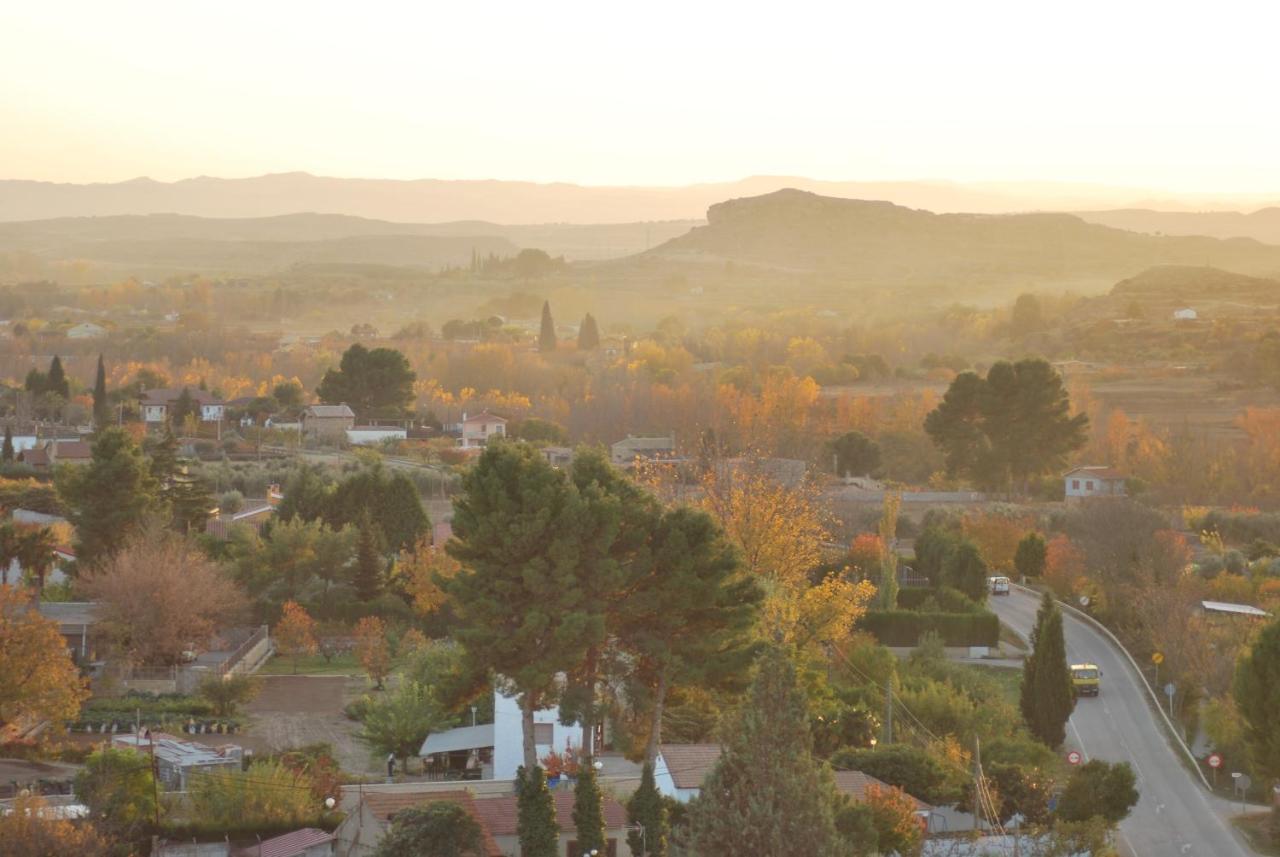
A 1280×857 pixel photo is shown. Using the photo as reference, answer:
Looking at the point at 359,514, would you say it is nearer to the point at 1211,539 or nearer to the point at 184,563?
the point at 184,563

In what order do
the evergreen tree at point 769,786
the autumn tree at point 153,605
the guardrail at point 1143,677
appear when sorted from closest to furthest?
the evergreen tree at point 769,786 → the guardrail at point 1143,677 → the autumn tree at point 153,605

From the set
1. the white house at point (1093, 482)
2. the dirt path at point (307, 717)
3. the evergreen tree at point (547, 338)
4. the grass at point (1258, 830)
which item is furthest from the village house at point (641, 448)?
the evergreen tree at point (547, 338)

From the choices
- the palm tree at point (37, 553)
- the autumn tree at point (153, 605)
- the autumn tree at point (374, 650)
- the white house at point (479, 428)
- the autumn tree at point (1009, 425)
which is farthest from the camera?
the white house at point (479, 428)

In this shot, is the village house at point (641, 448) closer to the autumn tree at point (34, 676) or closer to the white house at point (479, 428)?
the white house at point (479, 428)

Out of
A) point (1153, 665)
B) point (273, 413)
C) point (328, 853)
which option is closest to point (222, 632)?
point (328, 853)

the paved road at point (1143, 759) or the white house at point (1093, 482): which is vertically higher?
the paved road at point (1143, 759)

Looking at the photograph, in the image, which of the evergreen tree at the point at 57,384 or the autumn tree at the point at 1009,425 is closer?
the autumn tree at the point at 1009,425

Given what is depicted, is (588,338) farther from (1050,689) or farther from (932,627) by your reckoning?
(1050,689)

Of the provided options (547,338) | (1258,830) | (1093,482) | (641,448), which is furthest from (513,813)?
(547,338)
